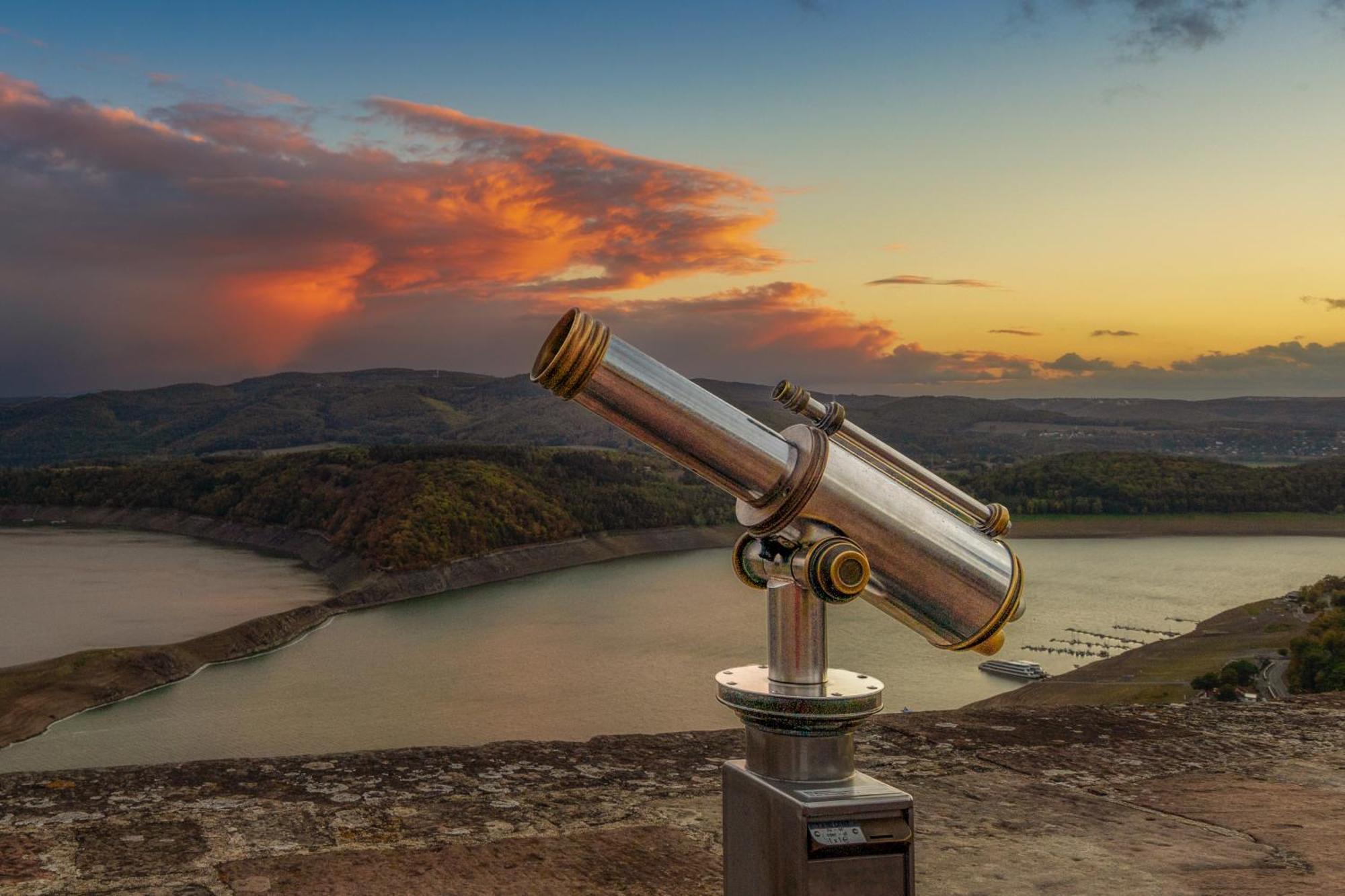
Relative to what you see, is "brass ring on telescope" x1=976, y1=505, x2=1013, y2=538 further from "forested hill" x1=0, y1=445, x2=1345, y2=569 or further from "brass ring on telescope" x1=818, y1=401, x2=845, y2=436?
"forested hill" x1=0, y1=445, x2=1345, y2=569

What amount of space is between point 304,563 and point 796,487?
64.6 m

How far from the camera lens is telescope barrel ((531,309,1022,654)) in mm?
2014

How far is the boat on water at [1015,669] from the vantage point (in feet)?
107

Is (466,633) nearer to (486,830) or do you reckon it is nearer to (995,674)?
(995,674)

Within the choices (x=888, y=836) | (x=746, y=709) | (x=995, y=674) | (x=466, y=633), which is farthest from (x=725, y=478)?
(x=466, y=633)

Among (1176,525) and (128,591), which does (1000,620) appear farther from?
(1176,525)

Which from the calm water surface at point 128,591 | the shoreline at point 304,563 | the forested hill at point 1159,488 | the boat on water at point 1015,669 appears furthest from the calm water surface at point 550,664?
the forested hill at point 1159,488

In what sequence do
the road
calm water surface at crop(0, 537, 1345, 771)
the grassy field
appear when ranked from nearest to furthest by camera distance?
the road, calm water surface at crop(0, 537, 1345, 771), the grassy field

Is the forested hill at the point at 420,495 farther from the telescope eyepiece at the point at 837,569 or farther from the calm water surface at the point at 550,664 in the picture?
the telescope eyepiece at the point at 837,569

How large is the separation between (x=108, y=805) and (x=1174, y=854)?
11.4 feet

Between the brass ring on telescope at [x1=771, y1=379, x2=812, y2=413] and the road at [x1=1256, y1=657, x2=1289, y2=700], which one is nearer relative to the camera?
the brass ring on telescope at [x1=771, y1=379, x2=812, y2=413]

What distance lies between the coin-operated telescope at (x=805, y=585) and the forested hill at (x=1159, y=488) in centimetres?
7467

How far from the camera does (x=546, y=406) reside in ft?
512

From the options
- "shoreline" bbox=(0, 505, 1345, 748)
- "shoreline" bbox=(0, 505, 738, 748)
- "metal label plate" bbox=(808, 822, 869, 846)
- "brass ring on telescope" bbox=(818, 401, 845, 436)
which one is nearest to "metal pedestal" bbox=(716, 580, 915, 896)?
"metal label plate" bbox=(808, 822, 869, 846)
